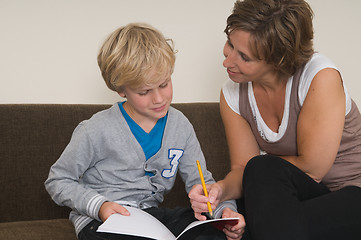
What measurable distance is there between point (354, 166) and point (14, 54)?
60.2 inches

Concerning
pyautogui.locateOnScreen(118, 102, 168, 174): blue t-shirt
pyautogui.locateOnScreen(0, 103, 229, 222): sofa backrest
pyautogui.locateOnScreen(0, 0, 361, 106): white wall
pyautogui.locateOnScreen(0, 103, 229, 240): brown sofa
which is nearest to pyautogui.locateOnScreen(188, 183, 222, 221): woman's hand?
pyautogui.locateOnScreen(118, 102, 168, 174): blue t-shirt

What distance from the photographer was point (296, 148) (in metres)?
1.62

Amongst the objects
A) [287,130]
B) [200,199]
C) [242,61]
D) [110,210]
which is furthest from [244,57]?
[110,210]

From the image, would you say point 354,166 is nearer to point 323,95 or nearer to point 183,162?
point 323,95

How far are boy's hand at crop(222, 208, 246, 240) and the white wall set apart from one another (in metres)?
1.00

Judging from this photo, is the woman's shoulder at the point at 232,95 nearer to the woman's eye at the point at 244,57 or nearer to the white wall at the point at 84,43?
the woman's eye at the point at 244,57

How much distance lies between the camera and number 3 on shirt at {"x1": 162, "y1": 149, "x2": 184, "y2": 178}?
154cm

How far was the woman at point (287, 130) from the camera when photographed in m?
1.24

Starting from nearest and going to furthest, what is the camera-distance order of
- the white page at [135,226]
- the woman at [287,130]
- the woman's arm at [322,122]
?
the white page at [135,226], the woman at [287,130], the woman's arm at [322,122]

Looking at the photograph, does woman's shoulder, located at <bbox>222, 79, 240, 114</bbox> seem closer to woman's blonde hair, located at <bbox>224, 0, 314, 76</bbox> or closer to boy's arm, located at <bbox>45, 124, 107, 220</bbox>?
woman's blonde hair, located at <bbox>224, 0, 314, 76</bbox>

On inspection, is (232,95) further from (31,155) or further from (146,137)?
(31,155)

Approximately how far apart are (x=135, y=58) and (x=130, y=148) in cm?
31

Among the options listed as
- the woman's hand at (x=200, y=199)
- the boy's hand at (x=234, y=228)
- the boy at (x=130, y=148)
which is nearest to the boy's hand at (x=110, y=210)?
the boy at (x=130, y=148)

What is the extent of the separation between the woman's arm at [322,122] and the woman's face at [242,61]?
19cm
